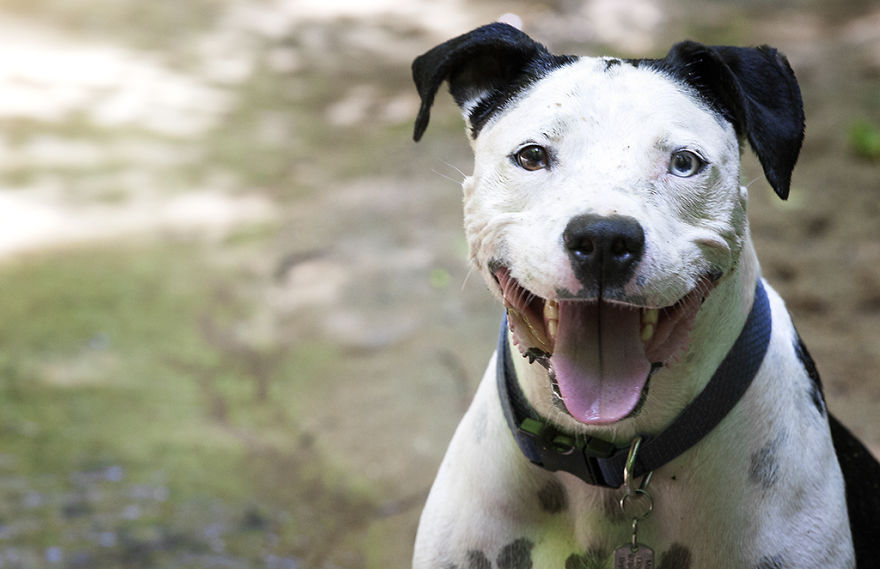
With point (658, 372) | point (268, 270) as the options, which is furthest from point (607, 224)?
point (268, 270)

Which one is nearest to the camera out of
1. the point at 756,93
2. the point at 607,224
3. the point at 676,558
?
the point at 607,224

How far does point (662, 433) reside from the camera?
8.01 feet

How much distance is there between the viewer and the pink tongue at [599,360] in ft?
7.43

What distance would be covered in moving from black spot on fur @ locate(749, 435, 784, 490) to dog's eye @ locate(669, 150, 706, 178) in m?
0.72

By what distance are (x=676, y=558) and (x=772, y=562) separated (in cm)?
24

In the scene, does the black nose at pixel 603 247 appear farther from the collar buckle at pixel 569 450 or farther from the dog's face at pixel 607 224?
the collar buckle at pixel 569 450

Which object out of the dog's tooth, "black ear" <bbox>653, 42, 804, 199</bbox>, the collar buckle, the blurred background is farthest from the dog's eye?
the blurred background

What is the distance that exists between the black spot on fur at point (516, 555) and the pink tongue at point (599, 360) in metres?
0.56

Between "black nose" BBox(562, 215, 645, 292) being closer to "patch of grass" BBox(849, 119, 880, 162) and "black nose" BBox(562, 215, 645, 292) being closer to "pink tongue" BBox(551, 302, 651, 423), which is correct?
"pink tongue" BBox(551, 302, 651, 423)

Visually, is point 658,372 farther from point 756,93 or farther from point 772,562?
point 756,93

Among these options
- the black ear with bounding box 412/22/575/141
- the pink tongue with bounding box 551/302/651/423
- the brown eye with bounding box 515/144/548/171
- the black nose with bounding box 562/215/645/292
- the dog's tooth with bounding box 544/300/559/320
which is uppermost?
the black ear with bounding box 412/22/575/141

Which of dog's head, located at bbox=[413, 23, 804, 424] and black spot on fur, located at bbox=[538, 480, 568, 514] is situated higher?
dog's head, located at bbox=[413, 23, 804, 424]

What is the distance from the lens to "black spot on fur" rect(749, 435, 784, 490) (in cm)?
248

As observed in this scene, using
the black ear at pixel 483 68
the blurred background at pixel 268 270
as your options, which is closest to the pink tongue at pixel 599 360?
the black ear at pixel 483 68
